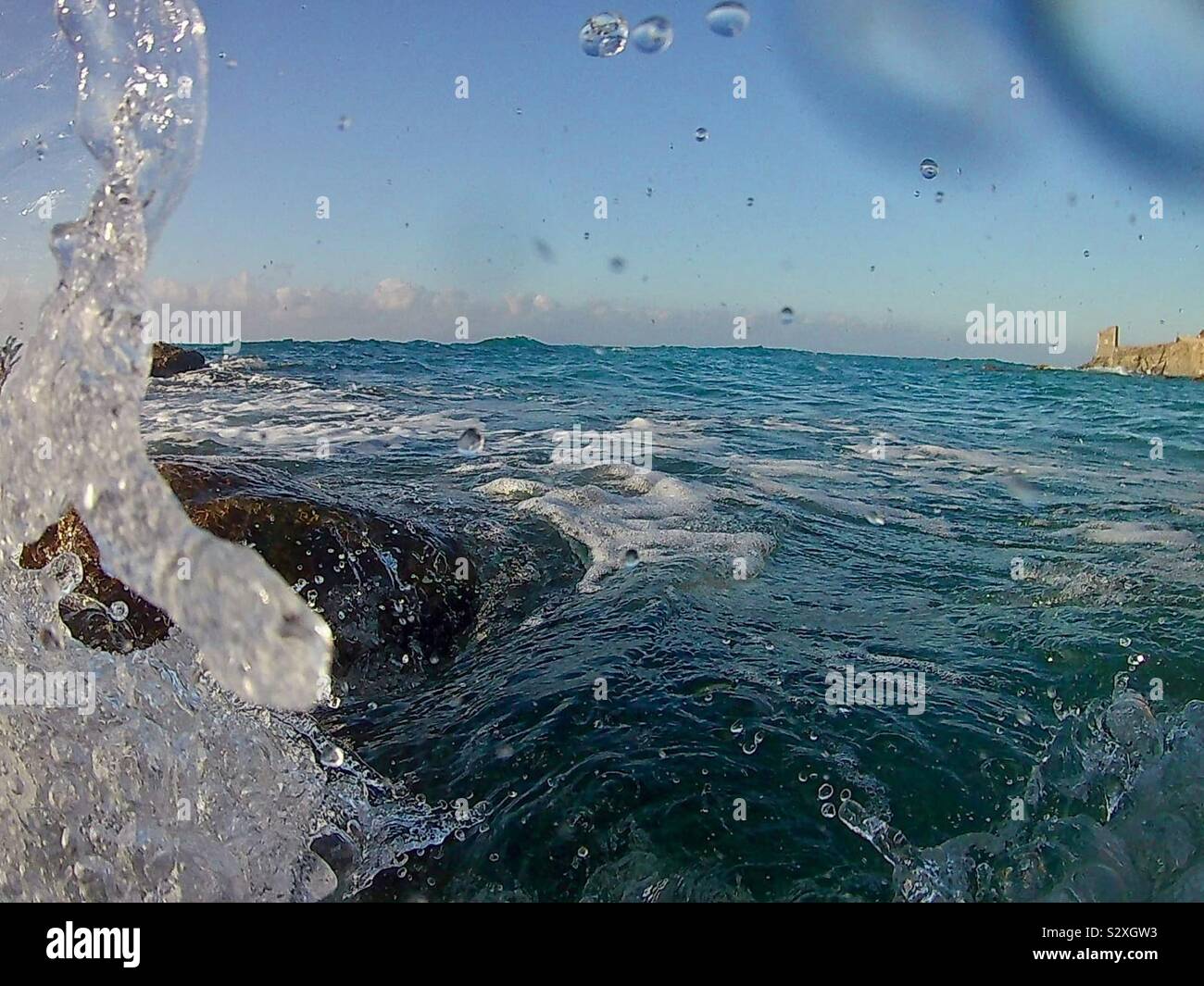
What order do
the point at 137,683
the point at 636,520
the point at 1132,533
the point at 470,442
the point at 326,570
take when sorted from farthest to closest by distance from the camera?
1. the point at 470,442
2. the point at 636,520
3. the point at 1132,533
4. the point at 326,570
5. the point at 137,683

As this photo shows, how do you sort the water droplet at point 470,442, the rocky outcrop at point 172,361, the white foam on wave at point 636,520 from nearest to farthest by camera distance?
the white foam on wave at point 636,520, the water droplet at point 470,442, the rocky outcrop at point 172,361

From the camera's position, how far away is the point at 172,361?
26391 mm

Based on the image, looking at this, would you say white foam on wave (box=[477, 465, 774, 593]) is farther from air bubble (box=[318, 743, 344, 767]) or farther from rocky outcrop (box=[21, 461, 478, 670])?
air bubble (box=[318, 743, 344, 767])

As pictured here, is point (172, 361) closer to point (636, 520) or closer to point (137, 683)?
point (636, 520)

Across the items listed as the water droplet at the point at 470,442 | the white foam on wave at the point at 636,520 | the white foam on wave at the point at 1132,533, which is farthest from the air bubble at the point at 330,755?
the water droplet at the point at 470,442

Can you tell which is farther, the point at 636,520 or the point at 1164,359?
the point at 1164,359

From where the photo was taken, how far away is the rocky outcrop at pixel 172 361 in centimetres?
2539

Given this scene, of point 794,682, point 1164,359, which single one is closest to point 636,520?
point 794,682

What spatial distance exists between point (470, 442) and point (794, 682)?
8.52 m

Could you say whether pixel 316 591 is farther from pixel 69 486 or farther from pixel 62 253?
pixel 62 253

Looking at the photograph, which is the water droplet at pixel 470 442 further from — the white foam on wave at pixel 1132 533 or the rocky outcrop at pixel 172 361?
the rocky outcrop at pixel 172 361

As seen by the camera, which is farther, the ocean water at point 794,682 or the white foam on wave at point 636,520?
the white foam on wave at point 636,520

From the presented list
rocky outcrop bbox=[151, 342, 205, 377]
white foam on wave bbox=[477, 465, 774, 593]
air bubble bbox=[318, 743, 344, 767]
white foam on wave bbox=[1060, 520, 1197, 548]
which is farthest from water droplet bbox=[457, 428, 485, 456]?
rocky outcrop bbox=[151, 342, 205, 377]

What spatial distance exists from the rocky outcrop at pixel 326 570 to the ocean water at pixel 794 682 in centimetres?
23
